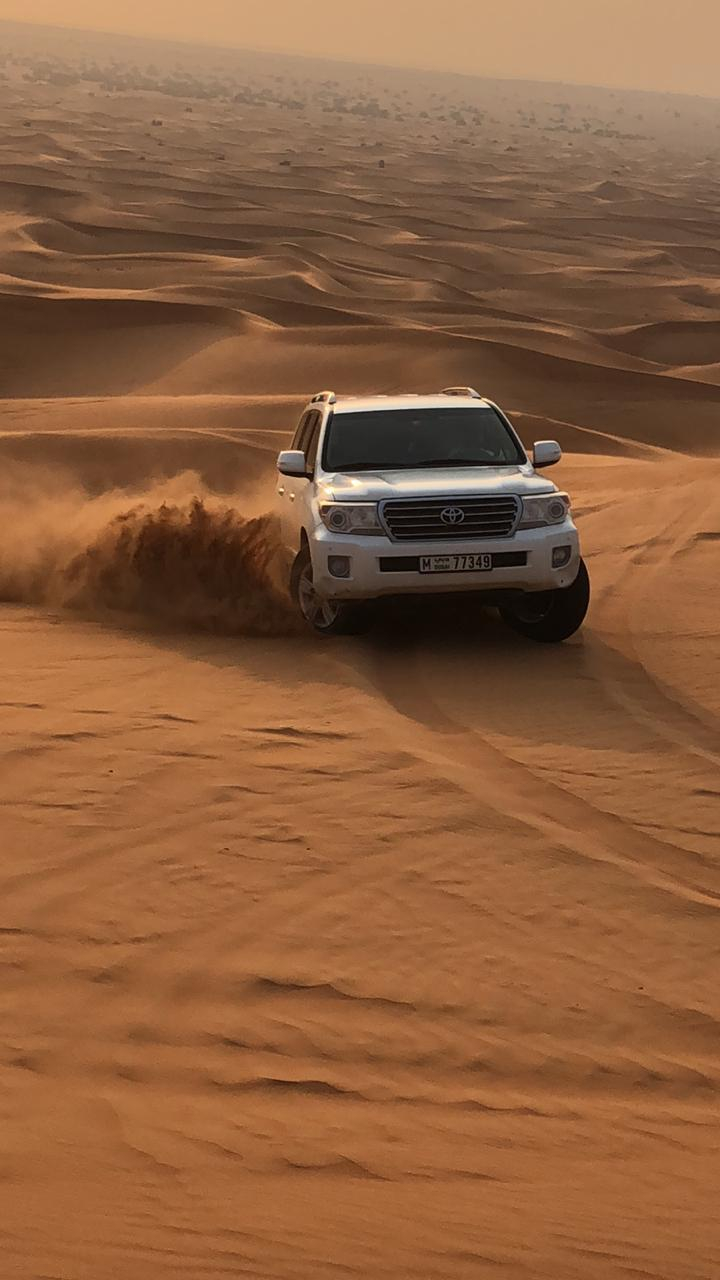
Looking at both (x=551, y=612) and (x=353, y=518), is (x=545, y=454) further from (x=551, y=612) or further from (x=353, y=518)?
(x=353, y=518)

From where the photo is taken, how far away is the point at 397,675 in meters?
9.80

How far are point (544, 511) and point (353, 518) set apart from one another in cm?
113

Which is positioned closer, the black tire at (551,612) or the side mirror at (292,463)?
the black tire at (551,612)

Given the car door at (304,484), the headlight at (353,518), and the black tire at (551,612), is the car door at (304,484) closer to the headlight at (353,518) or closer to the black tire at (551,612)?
the headlight at (353,518)

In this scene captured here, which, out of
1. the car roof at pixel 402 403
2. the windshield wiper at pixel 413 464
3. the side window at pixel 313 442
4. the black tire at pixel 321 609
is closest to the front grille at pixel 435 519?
the black tire at pixel 321 609

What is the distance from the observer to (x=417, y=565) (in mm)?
9812

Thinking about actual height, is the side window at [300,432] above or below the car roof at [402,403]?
below

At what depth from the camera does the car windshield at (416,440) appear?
35.2 feet

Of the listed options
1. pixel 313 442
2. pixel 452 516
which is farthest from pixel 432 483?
pixel 313 442

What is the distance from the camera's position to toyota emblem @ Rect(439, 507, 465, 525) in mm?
9891

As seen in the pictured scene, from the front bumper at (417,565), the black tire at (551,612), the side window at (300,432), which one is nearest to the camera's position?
the front bumper at (417,565)

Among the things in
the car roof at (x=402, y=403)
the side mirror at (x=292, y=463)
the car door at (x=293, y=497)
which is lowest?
the car door at (x=293, y=497)

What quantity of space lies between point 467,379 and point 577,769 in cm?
1724

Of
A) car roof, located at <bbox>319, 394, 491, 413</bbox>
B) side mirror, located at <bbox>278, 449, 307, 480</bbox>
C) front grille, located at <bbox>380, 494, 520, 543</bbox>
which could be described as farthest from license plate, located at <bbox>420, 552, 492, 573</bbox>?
car roof, located at <bbox>319, 394, 491, 413</bbox>
